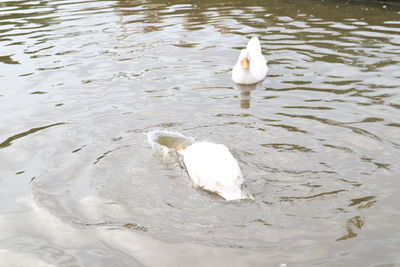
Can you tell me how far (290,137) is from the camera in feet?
22.4

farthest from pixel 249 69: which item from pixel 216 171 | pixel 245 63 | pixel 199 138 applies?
pixel 216 171

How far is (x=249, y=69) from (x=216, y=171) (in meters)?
3.77

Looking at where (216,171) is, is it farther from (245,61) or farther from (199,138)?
(245,61)

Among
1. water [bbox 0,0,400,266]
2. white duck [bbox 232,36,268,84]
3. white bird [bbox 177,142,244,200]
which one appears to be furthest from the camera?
white duck [bbox 232,36,268,84]

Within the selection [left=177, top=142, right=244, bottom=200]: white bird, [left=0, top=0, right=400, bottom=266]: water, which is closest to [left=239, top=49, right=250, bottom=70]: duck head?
[left=0, top=0, right=400, bottom=266]: water

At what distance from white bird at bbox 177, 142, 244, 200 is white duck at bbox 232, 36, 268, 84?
3136mm

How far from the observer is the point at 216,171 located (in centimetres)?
563

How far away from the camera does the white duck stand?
9070 millimetres

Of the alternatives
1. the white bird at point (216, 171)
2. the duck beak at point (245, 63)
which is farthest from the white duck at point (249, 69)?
the white bird at point (216, 171)

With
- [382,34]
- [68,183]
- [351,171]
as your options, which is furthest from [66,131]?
[382,34]

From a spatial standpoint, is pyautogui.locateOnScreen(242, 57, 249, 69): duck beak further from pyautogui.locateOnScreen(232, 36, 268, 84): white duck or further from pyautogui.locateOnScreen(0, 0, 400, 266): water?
pyautogui.locateOnScreen(0, 0, 400, 266): water

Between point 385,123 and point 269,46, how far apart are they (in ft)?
13.9

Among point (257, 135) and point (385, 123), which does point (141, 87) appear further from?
point (385, 123)

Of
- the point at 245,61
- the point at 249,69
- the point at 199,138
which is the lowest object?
the point at 199,138
